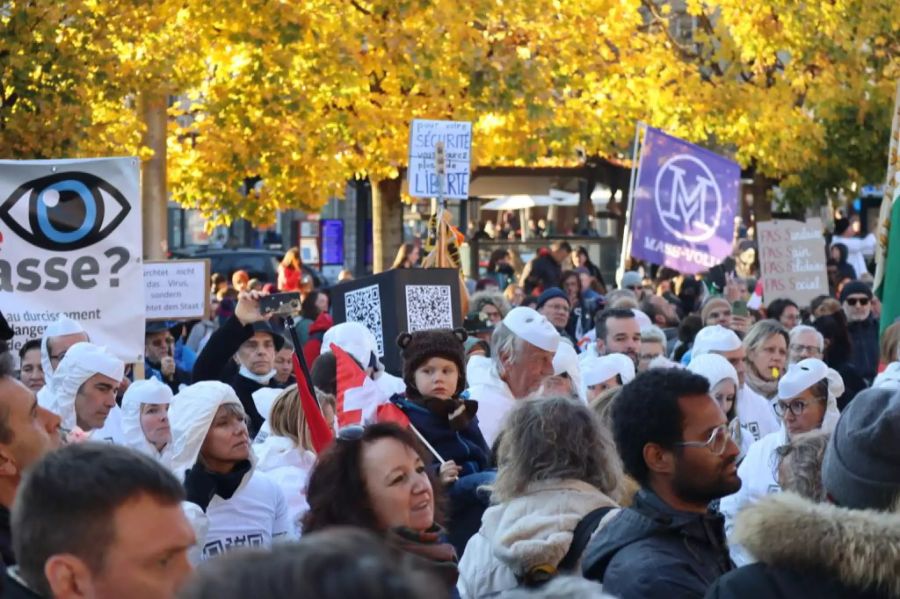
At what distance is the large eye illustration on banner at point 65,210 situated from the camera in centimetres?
1003

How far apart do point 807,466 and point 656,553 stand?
1045 mm

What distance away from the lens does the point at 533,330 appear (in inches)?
307

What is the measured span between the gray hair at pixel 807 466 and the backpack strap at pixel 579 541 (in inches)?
26.5

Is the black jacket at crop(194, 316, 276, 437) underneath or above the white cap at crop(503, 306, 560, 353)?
underneath

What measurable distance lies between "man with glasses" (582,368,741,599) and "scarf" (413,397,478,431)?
1.94 m

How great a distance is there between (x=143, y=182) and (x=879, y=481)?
1776cm

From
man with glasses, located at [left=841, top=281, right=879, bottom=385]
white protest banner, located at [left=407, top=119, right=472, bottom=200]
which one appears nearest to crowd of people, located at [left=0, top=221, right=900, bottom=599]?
man with glasses, located at [left=841, top=281, right=879, bottom=385]

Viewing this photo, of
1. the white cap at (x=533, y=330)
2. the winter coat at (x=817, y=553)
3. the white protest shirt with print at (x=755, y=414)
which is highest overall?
the white cap at (x=533, y=330)

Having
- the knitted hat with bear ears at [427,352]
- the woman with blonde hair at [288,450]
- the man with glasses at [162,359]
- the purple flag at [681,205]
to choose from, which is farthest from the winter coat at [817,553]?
the purple flag at [681,205]

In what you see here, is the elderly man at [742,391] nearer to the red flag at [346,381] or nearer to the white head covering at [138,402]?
the red flag at [346,381]

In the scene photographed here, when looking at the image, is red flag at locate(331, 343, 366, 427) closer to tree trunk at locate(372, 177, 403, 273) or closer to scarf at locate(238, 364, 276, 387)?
scarf at locate(238, 364, 276, 387)

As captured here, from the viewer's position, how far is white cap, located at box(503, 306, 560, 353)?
307 inches

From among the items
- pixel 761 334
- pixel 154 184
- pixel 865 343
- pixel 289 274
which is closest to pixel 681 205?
pixel 865 343

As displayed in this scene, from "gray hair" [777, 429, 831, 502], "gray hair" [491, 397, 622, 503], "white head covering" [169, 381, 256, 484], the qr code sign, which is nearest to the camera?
"gray hair" [491, 397, 622, 503]
